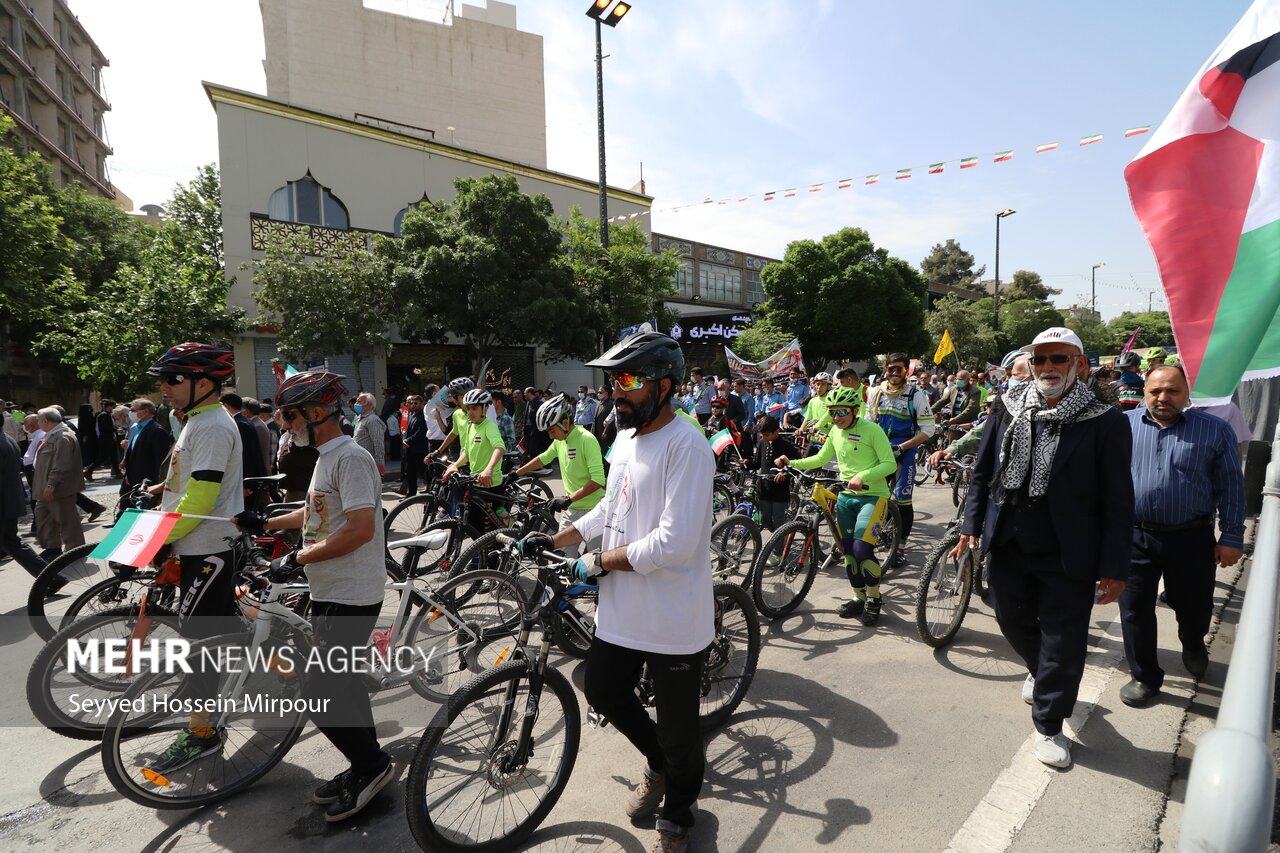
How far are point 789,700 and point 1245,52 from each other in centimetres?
365

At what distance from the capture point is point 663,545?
236 centimetres

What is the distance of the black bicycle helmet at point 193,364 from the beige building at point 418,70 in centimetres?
2749

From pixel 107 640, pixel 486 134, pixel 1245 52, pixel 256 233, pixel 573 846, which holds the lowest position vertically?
pixel 573 846

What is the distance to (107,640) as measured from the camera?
3.59 metres

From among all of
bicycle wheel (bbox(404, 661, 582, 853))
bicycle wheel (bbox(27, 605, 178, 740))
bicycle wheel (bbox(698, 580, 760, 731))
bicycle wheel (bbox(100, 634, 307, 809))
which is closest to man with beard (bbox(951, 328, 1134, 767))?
bicycle wheel (bbox(698, 580, 760, 731))

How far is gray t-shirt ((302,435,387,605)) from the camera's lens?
301cm

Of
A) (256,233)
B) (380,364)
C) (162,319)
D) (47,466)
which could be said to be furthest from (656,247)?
(47,466)

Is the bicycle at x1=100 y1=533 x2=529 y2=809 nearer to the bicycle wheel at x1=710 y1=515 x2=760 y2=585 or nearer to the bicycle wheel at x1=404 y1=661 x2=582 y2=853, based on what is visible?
the bicycle wheel at x1=404 y1=661 x2=582 y2=853

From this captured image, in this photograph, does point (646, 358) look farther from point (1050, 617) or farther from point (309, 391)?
point (1050, 617)

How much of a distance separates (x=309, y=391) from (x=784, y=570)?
12.5 ft

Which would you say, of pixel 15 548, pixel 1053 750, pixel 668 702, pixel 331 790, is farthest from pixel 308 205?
pixel 1053 750

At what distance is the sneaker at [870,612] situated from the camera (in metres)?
5.20

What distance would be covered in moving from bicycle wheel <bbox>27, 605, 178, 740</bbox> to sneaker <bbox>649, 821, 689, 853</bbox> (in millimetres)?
2754

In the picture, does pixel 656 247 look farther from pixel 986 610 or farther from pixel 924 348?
pixel 986 610
